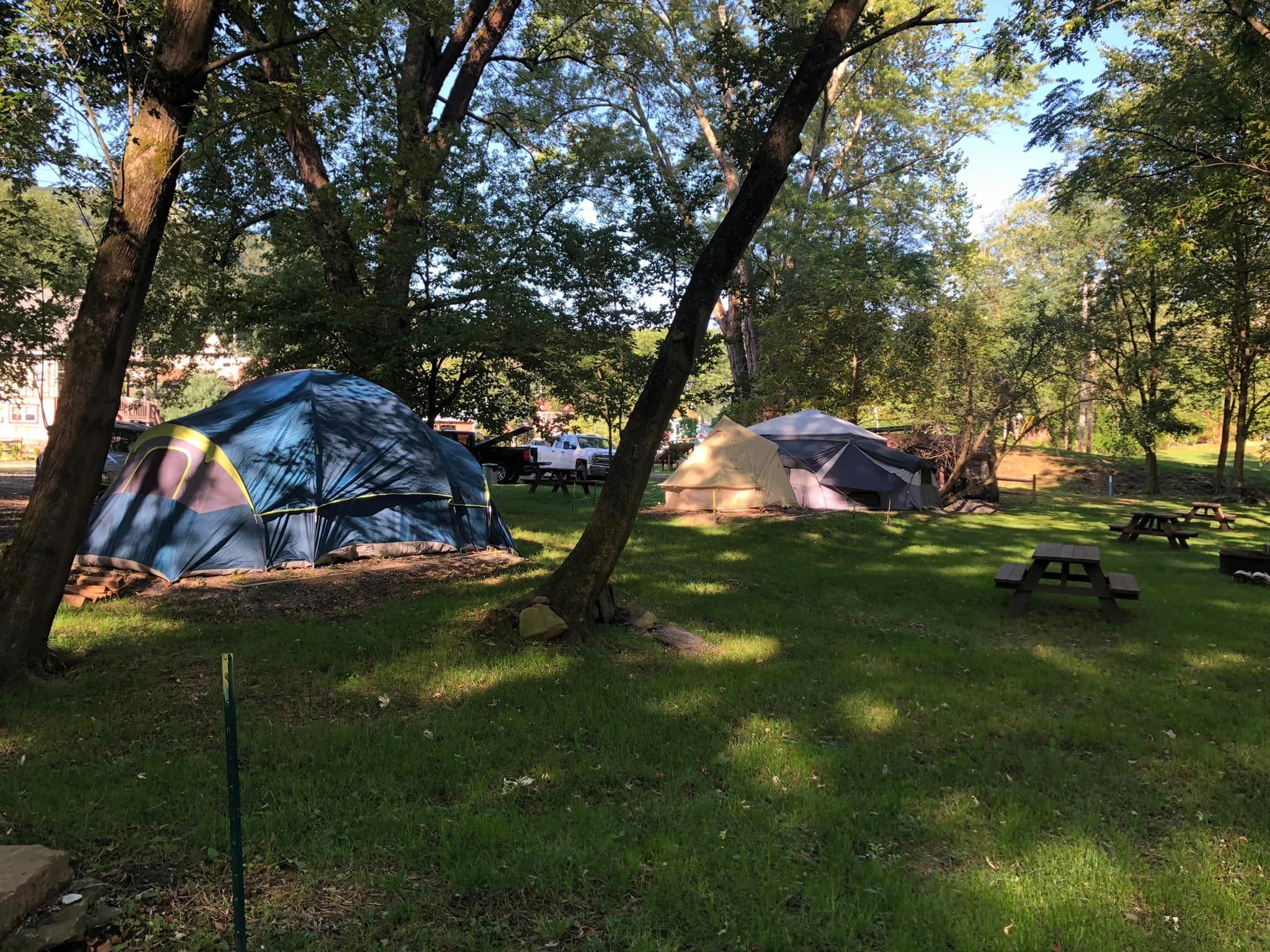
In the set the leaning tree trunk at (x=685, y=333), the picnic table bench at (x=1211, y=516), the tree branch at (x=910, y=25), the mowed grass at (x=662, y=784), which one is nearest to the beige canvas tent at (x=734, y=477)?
the picnic table bench at (x=1211, y=516)

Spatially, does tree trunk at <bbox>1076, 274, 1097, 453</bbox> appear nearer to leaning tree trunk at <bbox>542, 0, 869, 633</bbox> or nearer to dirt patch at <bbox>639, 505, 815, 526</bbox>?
dirt patch at <bbox>639, 505, 815, 526</bbox>

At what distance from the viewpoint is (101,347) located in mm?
4957

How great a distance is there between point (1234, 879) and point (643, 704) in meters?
3.13

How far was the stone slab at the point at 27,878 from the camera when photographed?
2459mm

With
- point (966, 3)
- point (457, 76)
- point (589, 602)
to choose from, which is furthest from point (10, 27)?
point (457, 76)

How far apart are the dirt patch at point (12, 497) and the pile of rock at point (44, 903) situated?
14.1 feet

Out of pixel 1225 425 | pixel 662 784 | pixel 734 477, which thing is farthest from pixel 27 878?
pixel 1225 425

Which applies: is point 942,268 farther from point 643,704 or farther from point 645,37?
point 643,704

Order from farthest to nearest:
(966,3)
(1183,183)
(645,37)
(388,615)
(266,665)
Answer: (645,37) → (1183,183) → (966,3) → (388,615) → (266,665)

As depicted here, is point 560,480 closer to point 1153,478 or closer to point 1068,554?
point 1068,554

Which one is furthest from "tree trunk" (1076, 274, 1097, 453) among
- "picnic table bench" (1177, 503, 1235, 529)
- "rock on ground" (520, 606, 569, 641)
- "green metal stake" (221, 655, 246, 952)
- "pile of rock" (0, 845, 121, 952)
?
"pile of rock" (0, 845, 121, 952)

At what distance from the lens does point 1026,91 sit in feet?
89.1

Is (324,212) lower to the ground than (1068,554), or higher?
higher

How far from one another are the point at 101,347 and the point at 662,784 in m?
4.64
